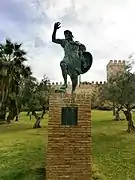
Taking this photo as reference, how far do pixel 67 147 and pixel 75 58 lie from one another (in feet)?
8.91

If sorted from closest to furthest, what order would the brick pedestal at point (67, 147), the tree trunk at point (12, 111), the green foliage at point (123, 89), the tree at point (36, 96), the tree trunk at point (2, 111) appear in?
1. the brick pedestal at point (67, 147)
2. the green foliage at point (123, 89)
3. the tree at point (36, 96)
4. the tree trunk at point (12, 111)
5. the tree trunk at point (2, 111)

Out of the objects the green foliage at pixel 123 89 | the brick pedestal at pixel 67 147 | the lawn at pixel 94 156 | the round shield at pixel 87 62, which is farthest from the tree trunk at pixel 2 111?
the brick pedestal at pixel 67 147

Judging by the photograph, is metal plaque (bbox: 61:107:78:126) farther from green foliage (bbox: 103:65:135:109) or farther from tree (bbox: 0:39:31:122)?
tree (bbox: 0:39:31:122)

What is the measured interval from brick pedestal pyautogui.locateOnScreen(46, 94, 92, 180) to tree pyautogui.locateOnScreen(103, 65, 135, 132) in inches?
560

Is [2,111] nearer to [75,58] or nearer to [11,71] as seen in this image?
[11,71]

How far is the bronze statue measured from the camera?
1102 cm

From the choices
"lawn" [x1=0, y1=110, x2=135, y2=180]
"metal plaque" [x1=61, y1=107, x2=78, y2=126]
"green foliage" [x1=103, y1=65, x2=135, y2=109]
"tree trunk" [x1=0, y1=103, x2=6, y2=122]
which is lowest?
"lawn" [x1=0, y1=110, x2=135, y2=180]

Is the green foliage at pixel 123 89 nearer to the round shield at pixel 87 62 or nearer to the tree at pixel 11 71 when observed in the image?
the tree at pixel 11 71

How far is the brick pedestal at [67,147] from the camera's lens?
10.2 metres

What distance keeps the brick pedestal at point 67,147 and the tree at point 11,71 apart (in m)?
21.6

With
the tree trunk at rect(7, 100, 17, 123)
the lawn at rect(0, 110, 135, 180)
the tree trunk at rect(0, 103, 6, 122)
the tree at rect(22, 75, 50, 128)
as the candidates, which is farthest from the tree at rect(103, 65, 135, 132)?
the tree trunk at rect(0, 103, 6, 122)

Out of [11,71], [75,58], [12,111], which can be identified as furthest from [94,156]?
[12,111]

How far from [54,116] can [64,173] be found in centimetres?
160

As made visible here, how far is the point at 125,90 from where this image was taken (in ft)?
80.7
